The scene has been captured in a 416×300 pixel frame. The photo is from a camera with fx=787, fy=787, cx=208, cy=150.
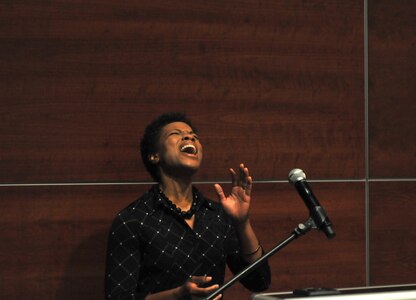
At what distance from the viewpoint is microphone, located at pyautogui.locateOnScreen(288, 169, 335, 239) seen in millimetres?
1524

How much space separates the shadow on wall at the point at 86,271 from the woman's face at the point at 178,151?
411 millimetres

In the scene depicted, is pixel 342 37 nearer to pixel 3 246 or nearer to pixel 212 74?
pixel 212 74

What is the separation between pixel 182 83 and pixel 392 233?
92 centimetres

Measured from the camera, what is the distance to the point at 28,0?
240 cm

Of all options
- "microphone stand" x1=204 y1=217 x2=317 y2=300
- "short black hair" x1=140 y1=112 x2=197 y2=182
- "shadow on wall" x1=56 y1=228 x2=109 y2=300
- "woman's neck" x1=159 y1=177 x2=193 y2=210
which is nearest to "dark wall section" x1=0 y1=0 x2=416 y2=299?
"shadow on wall" x1=56 y1=228 x2=109 y2=300

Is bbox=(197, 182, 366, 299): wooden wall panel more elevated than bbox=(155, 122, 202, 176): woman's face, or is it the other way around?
bbox=(155, 122, 202, 176): woman's face

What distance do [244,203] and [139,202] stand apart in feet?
1.09

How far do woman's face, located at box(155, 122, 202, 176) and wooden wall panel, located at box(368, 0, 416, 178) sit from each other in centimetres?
84

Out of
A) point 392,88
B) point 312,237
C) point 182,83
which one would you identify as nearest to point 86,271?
point 182,83

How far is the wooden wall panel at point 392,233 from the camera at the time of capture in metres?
2.75

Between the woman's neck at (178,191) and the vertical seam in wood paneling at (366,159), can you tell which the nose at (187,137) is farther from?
the vertical seam in wood paneling at (366,159)

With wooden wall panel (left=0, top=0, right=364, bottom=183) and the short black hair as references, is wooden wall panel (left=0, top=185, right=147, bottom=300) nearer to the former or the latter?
wooden wall panel (left=0, top=0, right=364, bottom=183)

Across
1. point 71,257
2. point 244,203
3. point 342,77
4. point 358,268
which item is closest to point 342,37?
point 342,77

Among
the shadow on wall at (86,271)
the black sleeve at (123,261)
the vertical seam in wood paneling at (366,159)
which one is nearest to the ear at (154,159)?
the black sleeve at (123,261)
